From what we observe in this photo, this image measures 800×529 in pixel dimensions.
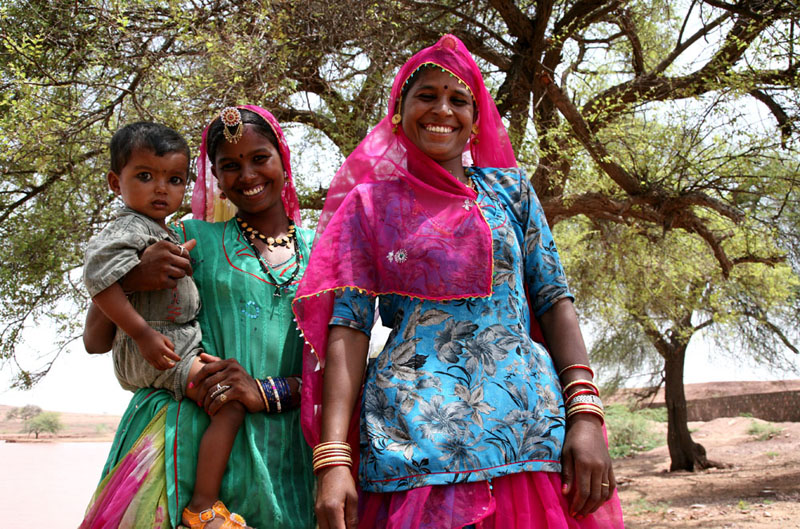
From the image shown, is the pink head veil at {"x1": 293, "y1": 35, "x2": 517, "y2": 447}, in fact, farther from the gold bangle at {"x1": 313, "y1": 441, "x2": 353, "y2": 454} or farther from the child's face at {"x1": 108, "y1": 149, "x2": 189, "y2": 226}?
the child's face at {"x1": 108, "y1": 149, "x2": 189, "y2": 226}

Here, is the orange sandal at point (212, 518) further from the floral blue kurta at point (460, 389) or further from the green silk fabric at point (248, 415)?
the floral blue kurta at point (460, 389)

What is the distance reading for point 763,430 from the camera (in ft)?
53.3

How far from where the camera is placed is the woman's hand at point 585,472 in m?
1.73

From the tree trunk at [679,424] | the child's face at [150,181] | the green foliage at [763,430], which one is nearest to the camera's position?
the child's face at [150,181]

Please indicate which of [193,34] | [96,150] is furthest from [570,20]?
[96,150]

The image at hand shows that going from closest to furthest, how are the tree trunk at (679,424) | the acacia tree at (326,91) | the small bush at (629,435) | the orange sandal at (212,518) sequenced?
the orange sandal at (212,518)
the acacia tree at (326,91)
the tree trunk at (679,424)
the small bush at (629,435)

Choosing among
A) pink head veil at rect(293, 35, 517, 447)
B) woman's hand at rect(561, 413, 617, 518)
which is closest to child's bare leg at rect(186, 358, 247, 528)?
pink head veil at rect(293, 35, 517, 447)

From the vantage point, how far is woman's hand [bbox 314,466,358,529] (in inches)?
64.3

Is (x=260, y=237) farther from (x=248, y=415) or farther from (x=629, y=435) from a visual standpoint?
(x=629, y=435)

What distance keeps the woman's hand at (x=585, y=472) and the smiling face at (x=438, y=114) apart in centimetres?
91

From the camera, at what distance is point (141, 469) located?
189cm

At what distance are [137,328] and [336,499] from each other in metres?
0.73

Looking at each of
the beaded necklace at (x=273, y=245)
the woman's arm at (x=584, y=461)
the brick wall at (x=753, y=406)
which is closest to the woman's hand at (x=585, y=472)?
the woman's arm at (x=584, y=461)

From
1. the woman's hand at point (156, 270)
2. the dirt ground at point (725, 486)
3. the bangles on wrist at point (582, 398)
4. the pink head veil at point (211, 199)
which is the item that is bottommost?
the dirt ground at point (725, 486)
